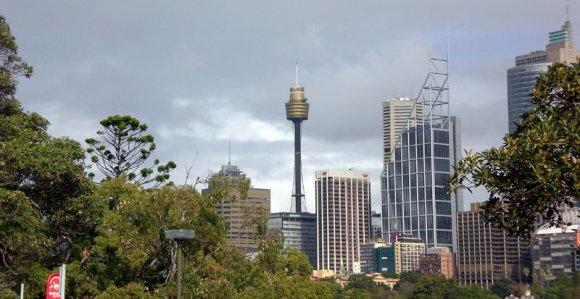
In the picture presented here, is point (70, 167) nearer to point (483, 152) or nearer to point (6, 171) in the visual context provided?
point (6, 171)

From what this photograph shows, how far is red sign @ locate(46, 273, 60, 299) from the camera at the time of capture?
124ft

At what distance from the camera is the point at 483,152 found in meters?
21.6

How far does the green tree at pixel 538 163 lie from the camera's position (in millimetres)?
19906

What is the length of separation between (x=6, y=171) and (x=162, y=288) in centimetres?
1196

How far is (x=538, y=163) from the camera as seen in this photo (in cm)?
1997

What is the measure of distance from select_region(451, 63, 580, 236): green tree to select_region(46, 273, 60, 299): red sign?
827 inches

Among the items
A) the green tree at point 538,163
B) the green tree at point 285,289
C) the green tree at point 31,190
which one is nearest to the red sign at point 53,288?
the green tree at point 31,190

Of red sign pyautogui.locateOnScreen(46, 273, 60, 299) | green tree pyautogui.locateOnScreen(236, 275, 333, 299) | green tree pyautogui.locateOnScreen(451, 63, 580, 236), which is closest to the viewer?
green tree pyautogui.locateOnScreen(451, 63, 580, 236)

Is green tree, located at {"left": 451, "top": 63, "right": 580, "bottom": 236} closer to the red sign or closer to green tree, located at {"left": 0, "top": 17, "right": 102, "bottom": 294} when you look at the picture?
the red sign

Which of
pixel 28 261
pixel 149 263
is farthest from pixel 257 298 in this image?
pixel 28 261

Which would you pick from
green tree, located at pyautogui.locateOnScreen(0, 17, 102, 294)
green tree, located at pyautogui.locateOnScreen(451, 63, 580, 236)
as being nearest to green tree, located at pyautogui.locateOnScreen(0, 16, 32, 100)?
green tree, located at pyautogui.locateOnScreen(0, 17, 102, 294)

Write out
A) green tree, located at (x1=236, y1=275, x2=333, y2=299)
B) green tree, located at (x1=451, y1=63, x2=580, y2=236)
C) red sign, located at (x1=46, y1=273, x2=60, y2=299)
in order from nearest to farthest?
green tree, located at (x1=451, y1=63, x2=580, y2=236) → red sign, located at (x1=46, y1=273, x2=60, y2=299) → green tree, located at (x1=236, y1=275, x2=333, y2=299)

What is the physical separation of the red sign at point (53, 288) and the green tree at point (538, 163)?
2102cm

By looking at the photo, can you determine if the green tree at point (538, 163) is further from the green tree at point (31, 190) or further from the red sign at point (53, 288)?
the green tree at point (31, 190)
